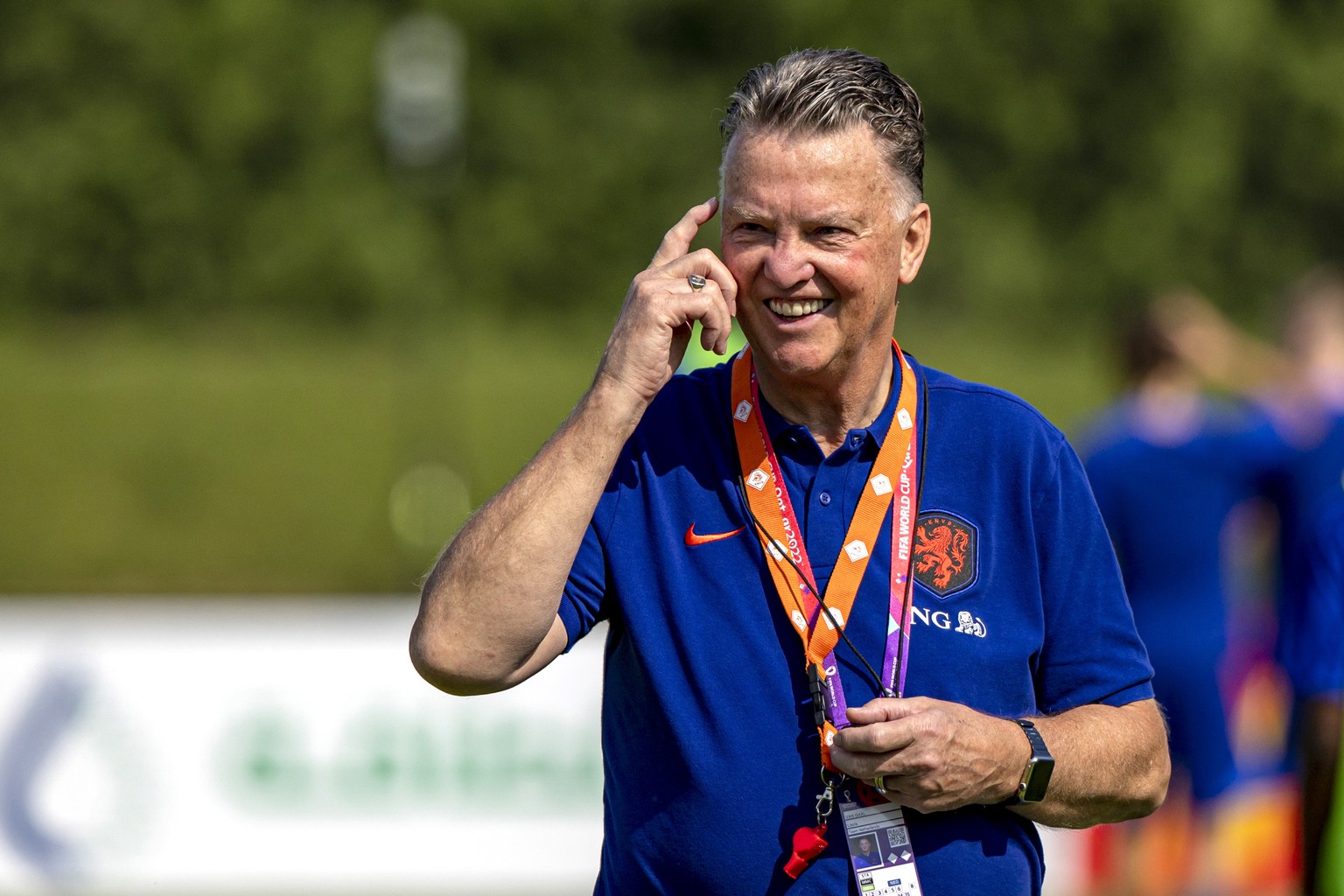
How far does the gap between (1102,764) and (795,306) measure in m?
0.86

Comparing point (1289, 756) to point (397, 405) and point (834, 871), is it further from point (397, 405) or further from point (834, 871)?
point (397, 405)

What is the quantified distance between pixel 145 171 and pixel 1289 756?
65.9 ft

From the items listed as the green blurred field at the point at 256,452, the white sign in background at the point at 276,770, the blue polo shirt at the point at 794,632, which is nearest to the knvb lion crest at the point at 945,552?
the blue polo shirt at the point at 794,632

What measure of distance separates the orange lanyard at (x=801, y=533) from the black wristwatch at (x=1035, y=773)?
0.30m

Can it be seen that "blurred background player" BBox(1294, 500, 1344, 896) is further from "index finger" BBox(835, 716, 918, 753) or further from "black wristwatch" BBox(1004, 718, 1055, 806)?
"index finger" BBox(835, 716, 918, 753)

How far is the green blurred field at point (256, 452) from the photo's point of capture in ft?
50.9

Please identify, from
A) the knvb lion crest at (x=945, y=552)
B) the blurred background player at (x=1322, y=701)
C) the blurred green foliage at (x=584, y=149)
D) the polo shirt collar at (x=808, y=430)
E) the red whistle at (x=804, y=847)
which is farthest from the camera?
the blurred green foliage at (x=584, y=149)

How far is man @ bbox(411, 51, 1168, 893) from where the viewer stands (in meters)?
2.42

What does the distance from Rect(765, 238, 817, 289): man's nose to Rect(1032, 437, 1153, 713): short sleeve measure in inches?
20.6

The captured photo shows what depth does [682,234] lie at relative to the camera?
260 centimetres

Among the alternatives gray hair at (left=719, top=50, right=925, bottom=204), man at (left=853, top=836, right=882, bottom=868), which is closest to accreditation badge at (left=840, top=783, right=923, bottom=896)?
man at (left=853, top=836, right=882, bottom=868)

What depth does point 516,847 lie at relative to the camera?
24.8ft

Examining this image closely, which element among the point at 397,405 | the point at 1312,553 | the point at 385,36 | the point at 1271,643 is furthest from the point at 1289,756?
the point at 385,36

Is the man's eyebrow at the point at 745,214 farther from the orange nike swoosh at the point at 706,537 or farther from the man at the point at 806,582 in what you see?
the orange nike swoosh at the point at 706,537
